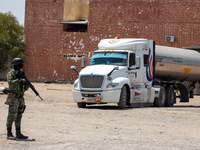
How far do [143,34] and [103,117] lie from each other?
104ft

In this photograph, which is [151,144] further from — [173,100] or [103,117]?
[173,100]

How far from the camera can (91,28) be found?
47688 mm

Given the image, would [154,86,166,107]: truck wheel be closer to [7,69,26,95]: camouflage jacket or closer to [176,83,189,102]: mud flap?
[176,83,189,102]: mud flap

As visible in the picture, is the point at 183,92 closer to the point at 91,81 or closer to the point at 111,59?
the point at 111,59

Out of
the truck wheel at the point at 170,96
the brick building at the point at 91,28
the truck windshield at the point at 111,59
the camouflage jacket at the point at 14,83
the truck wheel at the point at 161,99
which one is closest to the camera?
the camouflage jacket at the point at 14,83

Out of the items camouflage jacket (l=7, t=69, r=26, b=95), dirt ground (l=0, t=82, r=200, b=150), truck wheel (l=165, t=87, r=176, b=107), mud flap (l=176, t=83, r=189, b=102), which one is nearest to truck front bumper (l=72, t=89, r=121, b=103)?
dirt ground (l=0, t=82, r=200, b=150)

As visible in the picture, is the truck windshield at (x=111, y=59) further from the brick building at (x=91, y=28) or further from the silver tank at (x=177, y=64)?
the brick building at (x=91, y=28)

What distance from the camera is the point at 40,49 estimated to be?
49.1 meters

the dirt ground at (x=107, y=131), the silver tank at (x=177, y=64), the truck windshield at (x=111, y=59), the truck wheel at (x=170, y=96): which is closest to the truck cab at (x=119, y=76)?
the truck windshield at (x=111, y=59)

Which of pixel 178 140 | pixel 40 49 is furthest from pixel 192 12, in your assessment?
pixel 178 140

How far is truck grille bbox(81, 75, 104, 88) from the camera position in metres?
18.8

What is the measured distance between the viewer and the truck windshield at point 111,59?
781 inches

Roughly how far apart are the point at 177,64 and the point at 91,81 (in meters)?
6.99

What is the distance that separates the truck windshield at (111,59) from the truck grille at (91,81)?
4.35 feet
